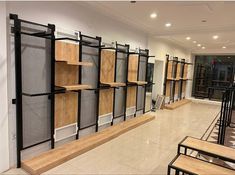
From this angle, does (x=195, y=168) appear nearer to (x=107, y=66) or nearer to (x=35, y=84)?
(x=35, y=84)

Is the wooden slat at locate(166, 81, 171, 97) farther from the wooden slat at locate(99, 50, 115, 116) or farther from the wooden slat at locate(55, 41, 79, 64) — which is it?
the wooden slat at locate(55, 41, 79, 64)

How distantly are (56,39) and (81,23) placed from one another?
2.93 ft

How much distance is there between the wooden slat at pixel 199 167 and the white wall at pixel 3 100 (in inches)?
98.5

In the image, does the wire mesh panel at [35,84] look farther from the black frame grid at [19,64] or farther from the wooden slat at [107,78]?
the wooden slat at [107,78]

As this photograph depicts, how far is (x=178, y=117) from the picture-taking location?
7.04 meters

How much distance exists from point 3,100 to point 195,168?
9.25 feet

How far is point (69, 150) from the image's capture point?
139 inches

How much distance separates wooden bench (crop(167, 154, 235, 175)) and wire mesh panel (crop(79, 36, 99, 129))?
2388 mm

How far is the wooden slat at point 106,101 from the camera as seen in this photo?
4.69 meters

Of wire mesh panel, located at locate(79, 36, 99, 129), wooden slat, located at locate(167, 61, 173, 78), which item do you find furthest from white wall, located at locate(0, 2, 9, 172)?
wooden slat, located at locate(167, 61, 173, 78)

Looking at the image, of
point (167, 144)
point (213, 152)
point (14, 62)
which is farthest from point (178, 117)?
point (14, 62)

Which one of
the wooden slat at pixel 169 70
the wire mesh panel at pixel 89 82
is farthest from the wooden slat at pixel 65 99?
the wooden slat at pixel 169 70

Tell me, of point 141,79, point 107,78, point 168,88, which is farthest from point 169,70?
point 107,78

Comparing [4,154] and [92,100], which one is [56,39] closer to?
[92,100]
